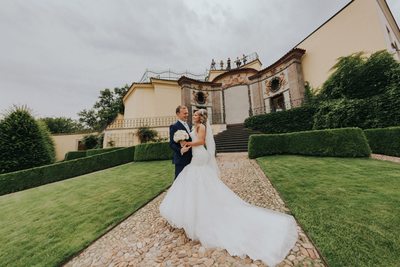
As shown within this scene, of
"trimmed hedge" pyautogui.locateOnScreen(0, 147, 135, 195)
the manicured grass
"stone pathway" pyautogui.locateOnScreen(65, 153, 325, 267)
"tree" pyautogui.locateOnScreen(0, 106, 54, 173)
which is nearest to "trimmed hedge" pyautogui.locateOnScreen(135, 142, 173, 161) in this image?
"trimmed hedge" pyautogui.locateOnScreen(0, 147, 135, 195)

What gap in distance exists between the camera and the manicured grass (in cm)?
270

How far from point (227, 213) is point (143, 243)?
1390 millimetres

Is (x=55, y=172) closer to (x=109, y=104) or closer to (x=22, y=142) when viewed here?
(x=22, y=142)

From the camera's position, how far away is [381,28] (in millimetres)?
10523

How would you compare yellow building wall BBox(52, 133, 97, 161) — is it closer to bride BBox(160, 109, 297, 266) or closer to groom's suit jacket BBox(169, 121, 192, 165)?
groom's suit jacket BBox(169, 121, 192, 165)

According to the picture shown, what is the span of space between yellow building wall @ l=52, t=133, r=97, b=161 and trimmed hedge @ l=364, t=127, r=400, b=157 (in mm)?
25821

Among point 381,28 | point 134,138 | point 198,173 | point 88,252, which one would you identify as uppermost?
point 381,28

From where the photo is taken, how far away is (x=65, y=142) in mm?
20703

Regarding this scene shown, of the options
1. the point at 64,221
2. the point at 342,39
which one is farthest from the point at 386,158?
the point at 342,39

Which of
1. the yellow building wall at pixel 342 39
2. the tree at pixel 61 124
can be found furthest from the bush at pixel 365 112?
the tree at pixel 61 124

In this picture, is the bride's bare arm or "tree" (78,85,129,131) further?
"tree" (78,85,129,131)

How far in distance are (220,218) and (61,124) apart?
4176 cm

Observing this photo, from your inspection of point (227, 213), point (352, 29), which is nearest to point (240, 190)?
point (227, 213)

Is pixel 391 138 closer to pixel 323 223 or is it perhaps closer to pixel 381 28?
pixel 323 223
